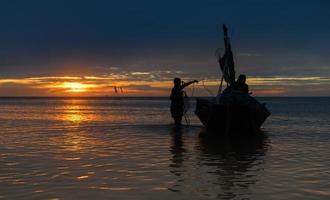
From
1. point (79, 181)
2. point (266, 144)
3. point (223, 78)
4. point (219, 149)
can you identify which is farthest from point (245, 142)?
point (79, 181)

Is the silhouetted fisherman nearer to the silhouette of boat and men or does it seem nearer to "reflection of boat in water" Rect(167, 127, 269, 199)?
the silhouette of boat and men

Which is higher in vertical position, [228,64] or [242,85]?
[228,64]

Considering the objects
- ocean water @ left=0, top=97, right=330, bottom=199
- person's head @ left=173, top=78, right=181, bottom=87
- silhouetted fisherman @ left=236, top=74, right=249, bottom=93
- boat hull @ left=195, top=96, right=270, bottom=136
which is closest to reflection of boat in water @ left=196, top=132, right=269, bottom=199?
ocean water @ left=0, top=97, right=330, bottom=199

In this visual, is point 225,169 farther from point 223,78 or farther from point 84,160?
point 223,78

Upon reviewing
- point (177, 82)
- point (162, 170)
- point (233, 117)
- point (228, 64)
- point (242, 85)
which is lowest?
point (162, 170)

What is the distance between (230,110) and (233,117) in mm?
581

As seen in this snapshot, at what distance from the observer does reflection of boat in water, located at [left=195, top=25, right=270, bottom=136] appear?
1991 cm

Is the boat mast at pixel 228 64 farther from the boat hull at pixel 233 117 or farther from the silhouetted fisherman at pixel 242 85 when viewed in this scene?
the boat hull at pixel 233 117

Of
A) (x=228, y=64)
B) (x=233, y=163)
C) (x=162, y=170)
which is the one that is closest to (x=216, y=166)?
(x=233, y=163)

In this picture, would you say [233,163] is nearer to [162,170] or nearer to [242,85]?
[162,170]

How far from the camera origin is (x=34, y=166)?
11797 millimetres

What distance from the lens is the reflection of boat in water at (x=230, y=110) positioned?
65.3ft

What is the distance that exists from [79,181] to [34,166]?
2.37m

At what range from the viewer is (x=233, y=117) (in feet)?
66.5
